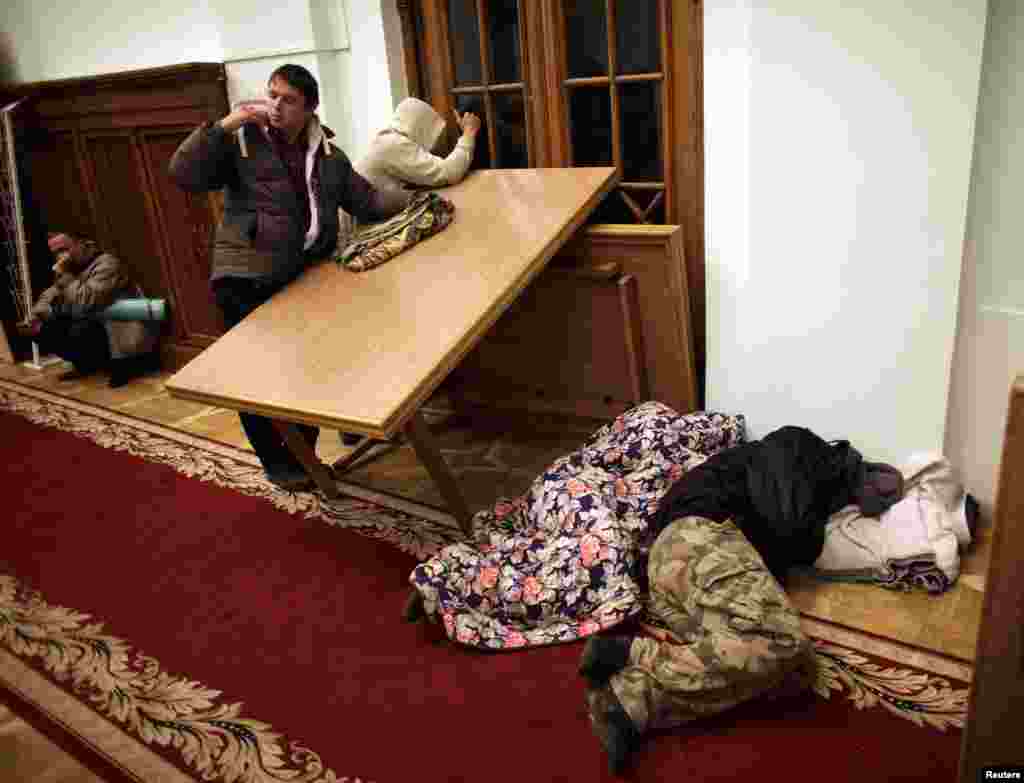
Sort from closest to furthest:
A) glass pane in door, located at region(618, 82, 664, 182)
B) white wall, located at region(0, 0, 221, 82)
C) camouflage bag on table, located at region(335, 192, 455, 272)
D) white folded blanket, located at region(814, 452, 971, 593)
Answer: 1. white folded blanket, located at region(814, 452, 971, 593)
2. camouflage bag on table, located at region(335, 192, 455, 272)
3. glass pane in door, located at region(618, 82, 664, 182)
4. white wall, located at region(0, 0, 221, 82)

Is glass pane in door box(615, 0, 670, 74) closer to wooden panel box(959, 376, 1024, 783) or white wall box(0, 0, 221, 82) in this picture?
white wall box(0, 0, 221, 82)

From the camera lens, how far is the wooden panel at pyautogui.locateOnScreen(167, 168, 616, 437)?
215cm

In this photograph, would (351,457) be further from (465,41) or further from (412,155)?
(465,41)

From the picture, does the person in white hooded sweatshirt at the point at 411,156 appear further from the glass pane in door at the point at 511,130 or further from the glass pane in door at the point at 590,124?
the glass pane in door at the point at 590,124

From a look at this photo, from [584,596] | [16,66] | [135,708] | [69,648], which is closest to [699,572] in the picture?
[584,596]

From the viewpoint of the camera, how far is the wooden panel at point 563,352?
293cm

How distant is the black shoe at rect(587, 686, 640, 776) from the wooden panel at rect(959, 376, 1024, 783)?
0.67 meters

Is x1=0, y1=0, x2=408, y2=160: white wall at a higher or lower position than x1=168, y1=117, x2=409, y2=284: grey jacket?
higher

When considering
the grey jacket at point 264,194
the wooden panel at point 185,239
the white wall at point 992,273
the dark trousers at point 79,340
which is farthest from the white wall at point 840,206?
the dark trousers at point 79,340

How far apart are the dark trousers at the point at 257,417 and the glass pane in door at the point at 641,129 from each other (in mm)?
1369

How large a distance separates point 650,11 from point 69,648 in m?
2.68

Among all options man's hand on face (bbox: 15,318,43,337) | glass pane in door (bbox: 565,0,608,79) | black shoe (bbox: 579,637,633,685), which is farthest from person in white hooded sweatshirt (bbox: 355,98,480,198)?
man's hand on face (bbox: 15,318,43,337)

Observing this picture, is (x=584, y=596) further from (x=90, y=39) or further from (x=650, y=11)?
(x=90, y=39)

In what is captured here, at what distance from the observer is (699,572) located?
193 centimetres
